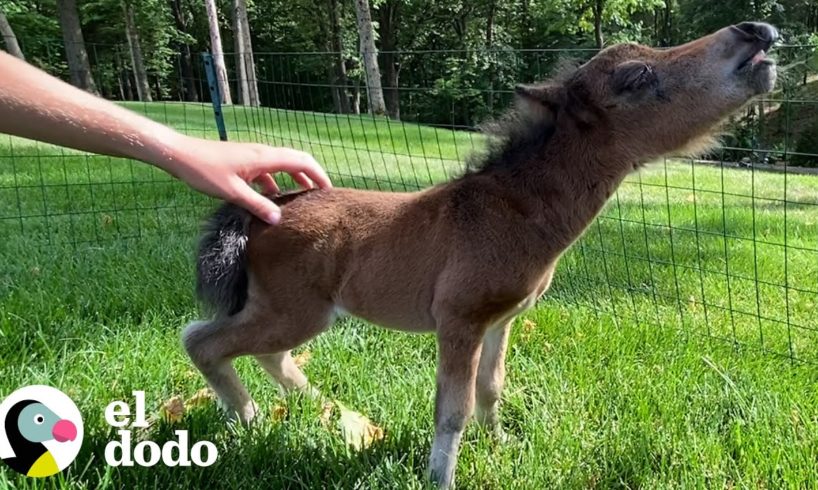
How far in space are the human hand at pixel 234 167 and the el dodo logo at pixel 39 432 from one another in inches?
40.9

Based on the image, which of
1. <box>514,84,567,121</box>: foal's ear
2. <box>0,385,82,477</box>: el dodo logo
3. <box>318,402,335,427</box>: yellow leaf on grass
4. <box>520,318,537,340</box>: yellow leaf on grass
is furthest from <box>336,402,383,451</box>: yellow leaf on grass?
<box>514,84,567,121</box>: foal's ear

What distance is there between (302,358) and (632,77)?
215 cm

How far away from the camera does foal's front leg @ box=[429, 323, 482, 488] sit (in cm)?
249

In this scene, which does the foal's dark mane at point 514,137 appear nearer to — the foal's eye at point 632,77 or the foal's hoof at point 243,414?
the foal's eye at point 632,77

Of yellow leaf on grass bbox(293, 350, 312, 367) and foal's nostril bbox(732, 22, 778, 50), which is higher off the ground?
foal's nostril bbox(732, 22, 778, 50)

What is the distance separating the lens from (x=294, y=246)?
8.95ft

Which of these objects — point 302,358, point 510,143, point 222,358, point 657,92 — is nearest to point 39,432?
point 222,358

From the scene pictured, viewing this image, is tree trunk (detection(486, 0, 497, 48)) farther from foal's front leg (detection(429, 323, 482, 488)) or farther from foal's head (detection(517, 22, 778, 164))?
foal's front leg (detection(429, 323, 482, 488))

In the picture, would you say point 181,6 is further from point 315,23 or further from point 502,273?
point 502,273

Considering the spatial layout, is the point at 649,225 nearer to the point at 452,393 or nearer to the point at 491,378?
the point at 491,378

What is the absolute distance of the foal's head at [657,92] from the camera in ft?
7.59

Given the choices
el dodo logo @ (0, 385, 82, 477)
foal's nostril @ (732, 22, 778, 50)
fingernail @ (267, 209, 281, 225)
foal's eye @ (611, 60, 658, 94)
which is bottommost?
el dodo logo @ (0, 385, 82, 477)

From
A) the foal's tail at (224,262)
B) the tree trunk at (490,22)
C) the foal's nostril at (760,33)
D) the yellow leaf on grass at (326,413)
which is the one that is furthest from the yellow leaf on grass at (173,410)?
the tree trunk at (490,22)

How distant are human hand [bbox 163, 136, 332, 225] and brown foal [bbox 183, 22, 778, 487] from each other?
0.20 meters
